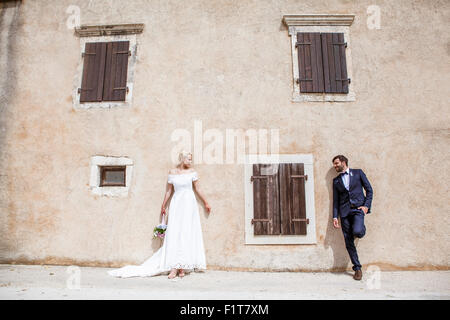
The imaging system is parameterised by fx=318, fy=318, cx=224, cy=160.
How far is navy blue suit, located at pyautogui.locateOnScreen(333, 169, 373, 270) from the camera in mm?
4551

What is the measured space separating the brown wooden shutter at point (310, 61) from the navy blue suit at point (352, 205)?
1.61 meters

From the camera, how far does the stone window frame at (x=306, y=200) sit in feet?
16.4

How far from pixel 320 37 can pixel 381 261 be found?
386 cm

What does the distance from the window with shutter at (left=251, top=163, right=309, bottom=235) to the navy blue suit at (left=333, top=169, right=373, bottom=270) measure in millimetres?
529

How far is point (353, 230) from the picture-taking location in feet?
14.9

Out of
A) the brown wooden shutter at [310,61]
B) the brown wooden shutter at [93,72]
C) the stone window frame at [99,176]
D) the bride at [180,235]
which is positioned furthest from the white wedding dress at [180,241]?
the brown wooden shutter at [310,61]

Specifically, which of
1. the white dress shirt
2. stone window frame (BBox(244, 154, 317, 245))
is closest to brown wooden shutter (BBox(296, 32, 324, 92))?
stone window frame (BBox(244, 154, 317, 245))

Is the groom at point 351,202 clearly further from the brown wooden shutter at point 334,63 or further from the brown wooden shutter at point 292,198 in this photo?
the brown wooden shutter at point 334,63

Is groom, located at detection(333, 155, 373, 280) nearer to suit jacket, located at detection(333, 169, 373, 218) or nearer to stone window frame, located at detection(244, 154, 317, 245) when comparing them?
suit jacket, located at detection(333, 169, 373, 218)

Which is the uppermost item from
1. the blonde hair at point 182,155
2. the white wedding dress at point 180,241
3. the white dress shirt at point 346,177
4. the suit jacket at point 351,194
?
the blonde hair at point 182,155

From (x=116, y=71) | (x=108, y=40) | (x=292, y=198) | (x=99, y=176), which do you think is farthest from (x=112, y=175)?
(x=292, y=198)

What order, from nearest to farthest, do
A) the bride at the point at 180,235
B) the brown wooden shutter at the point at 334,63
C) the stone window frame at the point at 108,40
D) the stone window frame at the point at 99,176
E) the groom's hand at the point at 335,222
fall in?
1. the bride at the point at 180,235
2. the groom's hand at the point at 335,222
3. the stone window frame at the point at 99,176
4. the brown wooden shutter at the point at 334,63
5. the stone window frame at the point at 108,40

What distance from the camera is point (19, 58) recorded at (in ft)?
19.3
